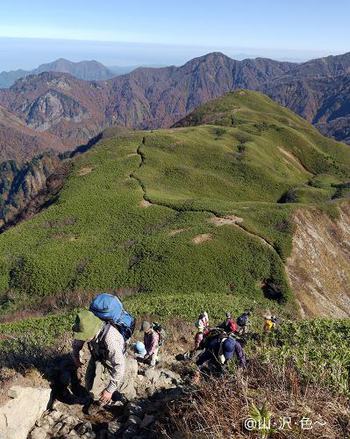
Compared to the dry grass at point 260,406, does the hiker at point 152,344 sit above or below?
below

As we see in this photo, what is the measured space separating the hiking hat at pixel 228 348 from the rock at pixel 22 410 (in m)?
3.70

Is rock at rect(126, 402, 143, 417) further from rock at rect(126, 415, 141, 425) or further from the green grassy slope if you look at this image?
the green grassy slope

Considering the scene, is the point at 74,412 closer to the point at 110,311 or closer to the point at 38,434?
the point at 38,434

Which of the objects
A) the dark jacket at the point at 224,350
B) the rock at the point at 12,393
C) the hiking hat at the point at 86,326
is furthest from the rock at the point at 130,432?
the rock at the point at 12,393

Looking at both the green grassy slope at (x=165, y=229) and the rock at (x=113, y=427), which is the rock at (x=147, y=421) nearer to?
the rock at (x=113, y=427)

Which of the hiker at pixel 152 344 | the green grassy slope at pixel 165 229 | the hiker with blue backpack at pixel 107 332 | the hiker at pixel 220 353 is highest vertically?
the hiker with blue backpack at pixel 107 332

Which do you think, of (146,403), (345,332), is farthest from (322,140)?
(146,403)

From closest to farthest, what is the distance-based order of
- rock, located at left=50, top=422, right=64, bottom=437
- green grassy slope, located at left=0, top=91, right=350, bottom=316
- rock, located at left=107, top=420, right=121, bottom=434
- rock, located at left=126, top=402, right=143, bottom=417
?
rock, located at left=107, top=420, right=121, bottom=434, rock, located at left=50, top=422, right=64, bottom=437, rock, located at left=126, top=402, right=143, bottom=417, green grassy slope, located at left=0, top=91, right=350, bottom=316

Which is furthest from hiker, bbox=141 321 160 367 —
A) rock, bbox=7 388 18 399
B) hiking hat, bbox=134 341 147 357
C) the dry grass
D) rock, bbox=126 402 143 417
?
the dry grass

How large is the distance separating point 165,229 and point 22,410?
42.8 metres

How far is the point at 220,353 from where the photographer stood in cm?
931

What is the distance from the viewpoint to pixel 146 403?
9.38m

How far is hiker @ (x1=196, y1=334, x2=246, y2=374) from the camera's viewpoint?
361 inches

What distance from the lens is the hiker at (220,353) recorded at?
9180 millimetres
